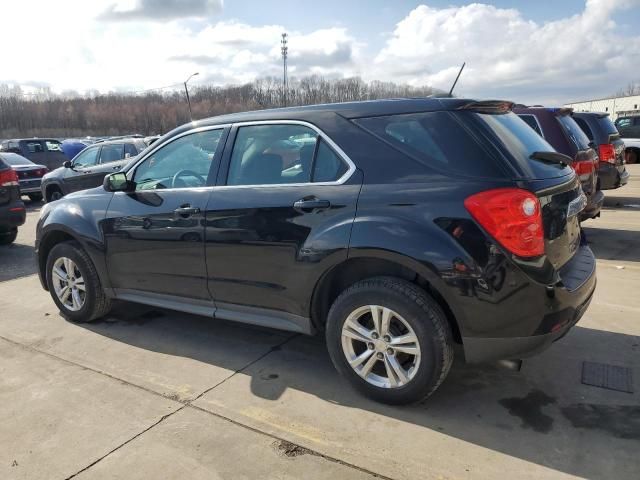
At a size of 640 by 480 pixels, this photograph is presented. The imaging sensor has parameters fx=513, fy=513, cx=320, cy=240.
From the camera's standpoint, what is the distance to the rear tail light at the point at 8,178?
7.85 meters

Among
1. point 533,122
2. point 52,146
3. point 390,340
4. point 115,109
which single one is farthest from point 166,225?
point 115,109

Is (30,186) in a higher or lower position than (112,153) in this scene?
lower

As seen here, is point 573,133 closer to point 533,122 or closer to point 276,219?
point 533,122

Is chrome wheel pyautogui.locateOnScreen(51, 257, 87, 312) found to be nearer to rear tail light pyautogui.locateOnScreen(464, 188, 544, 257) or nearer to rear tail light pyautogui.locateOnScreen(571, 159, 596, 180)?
rear tail light pyautogui.locateOnScreen(464, 188, 544, 257)

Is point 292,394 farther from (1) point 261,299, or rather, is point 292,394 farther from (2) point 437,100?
(2) point 437,100

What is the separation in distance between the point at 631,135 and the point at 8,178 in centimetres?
2016

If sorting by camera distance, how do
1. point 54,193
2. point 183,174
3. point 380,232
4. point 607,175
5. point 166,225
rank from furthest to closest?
point 54,193 → point 607,175 → point 183,174 → point 166,225 → point 380,232

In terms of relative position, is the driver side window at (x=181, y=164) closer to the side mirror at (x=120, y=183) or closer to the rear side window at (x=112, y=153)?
the side mirror at (x=120, y=183)

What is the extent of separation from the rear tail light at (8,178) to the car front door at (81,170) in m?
3.33

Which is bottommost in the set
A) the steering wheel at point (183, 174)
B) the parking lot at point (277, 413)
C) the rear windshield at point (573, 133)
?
the parking lot at point (277, 413)

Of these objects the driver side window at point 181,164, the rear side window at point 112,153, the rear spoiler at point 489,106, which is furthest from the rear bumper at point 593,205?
the rear side window at point 112,153

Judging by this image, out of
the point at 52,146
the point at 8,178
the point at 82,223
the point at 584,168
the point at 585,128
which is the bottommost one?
the point at 82,223

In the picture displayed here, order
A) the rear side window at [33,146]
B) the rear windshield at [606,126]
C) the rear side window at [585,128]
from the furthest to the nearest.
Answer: the rear side window at [33,146] < the rear windshield at [606,126] < the rear side window at [585,128]

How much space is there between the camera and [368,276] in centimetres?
322
